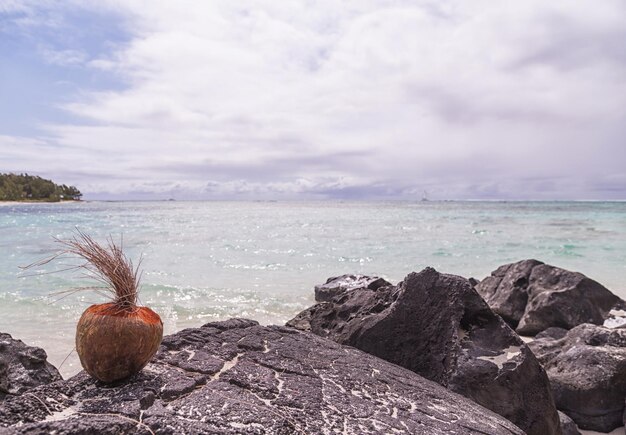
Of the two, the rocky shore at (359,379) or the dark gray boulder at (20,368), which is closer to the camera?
the rocky shore at (359,379)

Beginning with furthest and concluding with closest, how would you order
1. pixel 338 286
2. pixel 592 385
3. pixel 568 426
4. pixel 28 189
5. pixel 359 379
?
1. pixel 28 189
2. pixel 338 286
3. pixel 592 385
4. pixel 568 426
5. pixel 359 379

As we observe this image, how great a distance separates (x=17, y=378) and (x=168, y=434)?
2.48 metres

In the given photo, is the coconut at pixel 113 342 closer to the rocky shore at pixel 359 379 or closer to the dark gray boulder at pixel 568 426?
the rocky shore at pixel 359 379

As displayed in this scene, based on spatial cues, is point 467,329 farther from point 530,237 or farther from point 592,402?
point 530,237

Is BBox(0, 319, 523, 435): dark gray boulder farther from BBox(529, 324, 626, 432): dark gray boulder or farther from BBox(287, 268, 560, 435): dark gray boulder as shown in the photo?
BBox(529, 324, 626, 432): dark gray boulder

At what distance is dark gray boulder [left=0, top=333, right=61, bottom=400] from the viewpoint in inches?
152

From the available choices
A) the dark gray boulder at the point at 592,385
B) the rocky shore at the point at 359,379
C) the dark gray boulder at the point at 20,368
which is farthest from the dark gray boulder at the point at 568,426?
the dark gray boulder at the point at 20,368

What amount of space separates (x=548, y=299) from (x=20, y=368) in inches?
270

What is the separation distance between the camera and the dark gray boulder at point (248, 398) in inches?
86.2

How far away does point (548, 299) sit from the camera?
24.7 ft

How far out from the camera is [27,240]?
22.2m

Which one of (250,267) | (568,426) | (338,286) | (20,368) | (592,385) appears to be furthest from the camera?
(250,267)

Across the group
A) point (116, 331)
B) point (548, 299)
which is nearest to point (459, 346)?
point (116, 331)

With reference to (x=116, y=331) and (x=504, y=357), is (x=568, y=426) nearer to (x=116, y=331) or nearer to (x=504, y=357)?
(x=504, y=357)
